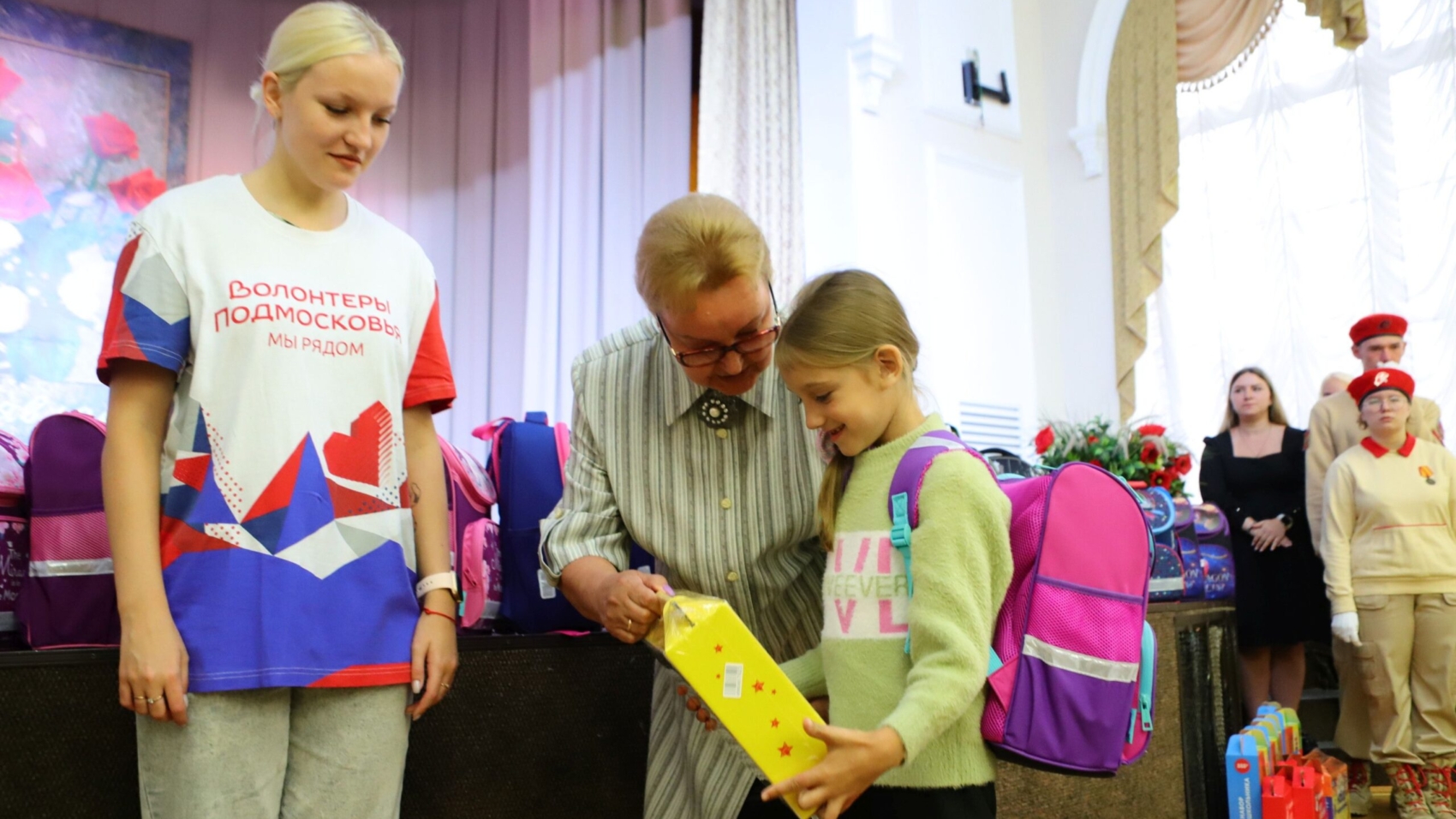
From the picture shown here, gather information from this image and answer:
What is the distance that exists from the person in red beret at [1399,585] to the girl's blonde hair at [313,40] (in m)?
3.72

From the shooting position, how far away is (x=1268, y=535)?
Answer: 13.9 ft

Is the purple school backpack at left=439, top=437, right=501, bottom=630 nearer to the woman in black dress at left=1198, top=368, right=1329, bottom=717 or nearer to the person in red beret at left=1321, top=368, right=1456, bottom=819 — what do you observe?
the person in red beret at left=1321, top=368, right=1456, bottom=819

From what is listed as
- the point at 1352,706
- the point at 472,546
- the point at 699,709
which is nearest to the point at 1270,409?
the point at 1352,706

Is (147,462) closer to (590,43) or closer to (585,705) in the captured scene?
(585,705)

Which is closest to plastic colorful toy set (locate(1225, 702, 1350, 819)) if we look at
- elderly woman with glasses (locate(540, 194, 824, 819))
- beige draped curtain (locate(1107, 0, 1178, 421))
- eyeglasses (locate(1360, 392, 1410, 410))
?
eyeglasses (locate(1360, 392, 1410, 410))

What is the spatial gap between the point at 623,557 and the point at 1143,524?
25.9 inches

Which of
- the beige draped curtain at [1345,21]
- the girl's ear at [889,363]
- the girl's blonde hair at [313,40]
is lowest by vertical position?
the girl's ear at [889,363]

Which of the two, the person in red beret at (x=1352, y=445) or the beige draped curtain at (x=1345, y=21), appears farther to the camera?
the beige draped curtain at (x=1345, y=21)

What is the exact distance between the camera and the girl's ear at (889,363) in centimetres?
129

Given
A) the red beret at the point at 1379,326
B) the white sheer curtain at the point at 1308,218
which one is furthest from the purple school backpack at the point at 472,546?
the white sheer curtain at the point at 1308,218

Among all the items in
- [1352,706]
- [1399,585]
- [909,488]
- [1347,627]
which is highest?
[909,488]

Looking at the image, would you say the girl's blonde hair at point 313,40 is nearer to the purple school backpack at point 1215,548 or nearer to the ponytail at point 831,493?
the ponytail at point 831,493

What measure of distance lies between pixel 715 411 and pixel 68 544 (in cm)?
90

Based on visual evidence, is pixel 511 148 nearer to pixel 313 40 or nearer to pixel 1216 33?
pixel 1216 33
